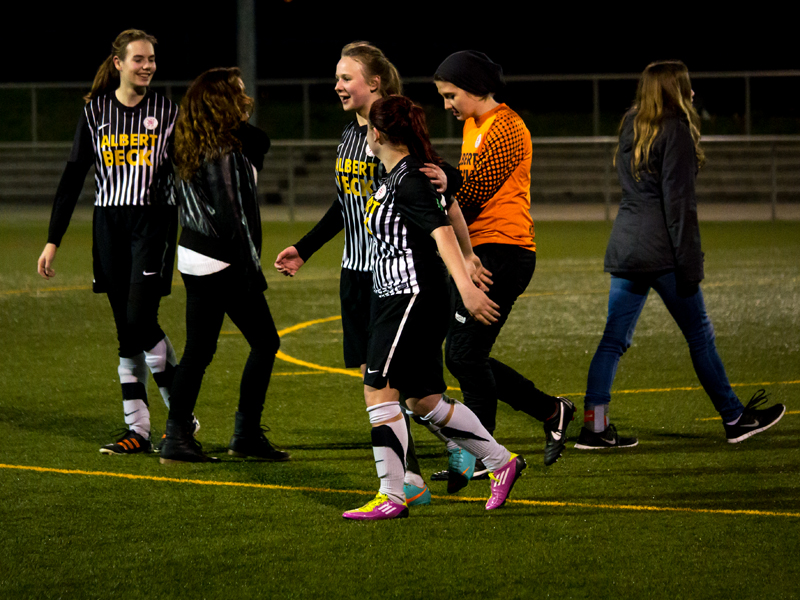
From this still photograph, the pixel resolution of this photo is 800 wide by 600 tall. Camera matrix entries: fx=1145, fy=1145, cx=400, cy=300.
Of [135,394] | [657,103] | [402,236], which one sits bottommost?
[135,394]

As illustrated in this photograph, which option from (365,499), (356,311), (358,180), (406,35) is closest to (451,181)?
(358,180)

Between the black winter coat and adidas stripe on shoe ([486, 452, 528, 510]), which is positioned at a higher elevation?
the black winter coat

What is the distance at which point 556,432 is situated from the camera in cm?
554

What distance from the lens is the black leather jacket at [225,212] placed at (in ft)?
17.1

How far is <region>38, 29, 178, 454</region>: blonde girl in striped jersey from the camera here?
566 centimetres

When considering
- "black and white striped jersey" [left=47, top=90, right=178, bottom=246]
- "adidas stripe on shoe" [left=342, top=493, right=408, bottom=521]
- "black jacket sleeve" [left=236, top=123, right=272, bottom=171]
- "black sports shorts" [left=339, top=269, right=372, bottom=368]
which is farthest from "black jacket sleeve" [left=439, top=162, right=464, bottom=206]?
"black and white striped jersey" [left=47, top=90, right=178, bottom=246]

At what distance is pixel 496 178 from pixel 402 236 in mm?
794

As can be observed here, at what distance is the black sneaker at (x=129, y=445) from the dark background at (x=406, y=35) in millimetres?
25491

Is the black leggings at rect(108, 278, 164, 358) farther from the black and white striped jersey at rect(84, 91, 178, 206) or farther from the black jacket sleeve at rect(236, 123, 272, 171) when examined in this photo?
the black jacket sleeve at rect(236, 123, 272, 171)

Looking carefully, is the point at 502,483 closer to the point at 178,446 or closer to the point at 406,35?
the point at 178,446

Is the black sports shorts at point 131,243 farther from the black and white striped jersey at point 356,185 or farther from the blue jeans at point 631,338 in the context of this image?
the blue jeans at point 631,338

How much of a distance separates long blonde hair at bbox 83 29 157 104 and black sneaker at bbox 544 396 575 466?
9.00ft

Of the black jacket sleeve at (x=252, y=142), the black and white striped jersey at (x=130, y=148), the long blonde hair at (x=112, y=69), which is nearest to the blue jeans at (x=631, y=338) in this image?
the black jacket sleeve at (x=252, y=142)

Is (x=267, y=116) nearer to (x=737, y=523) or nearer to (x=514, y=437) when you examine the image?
(x=514, y=437)
